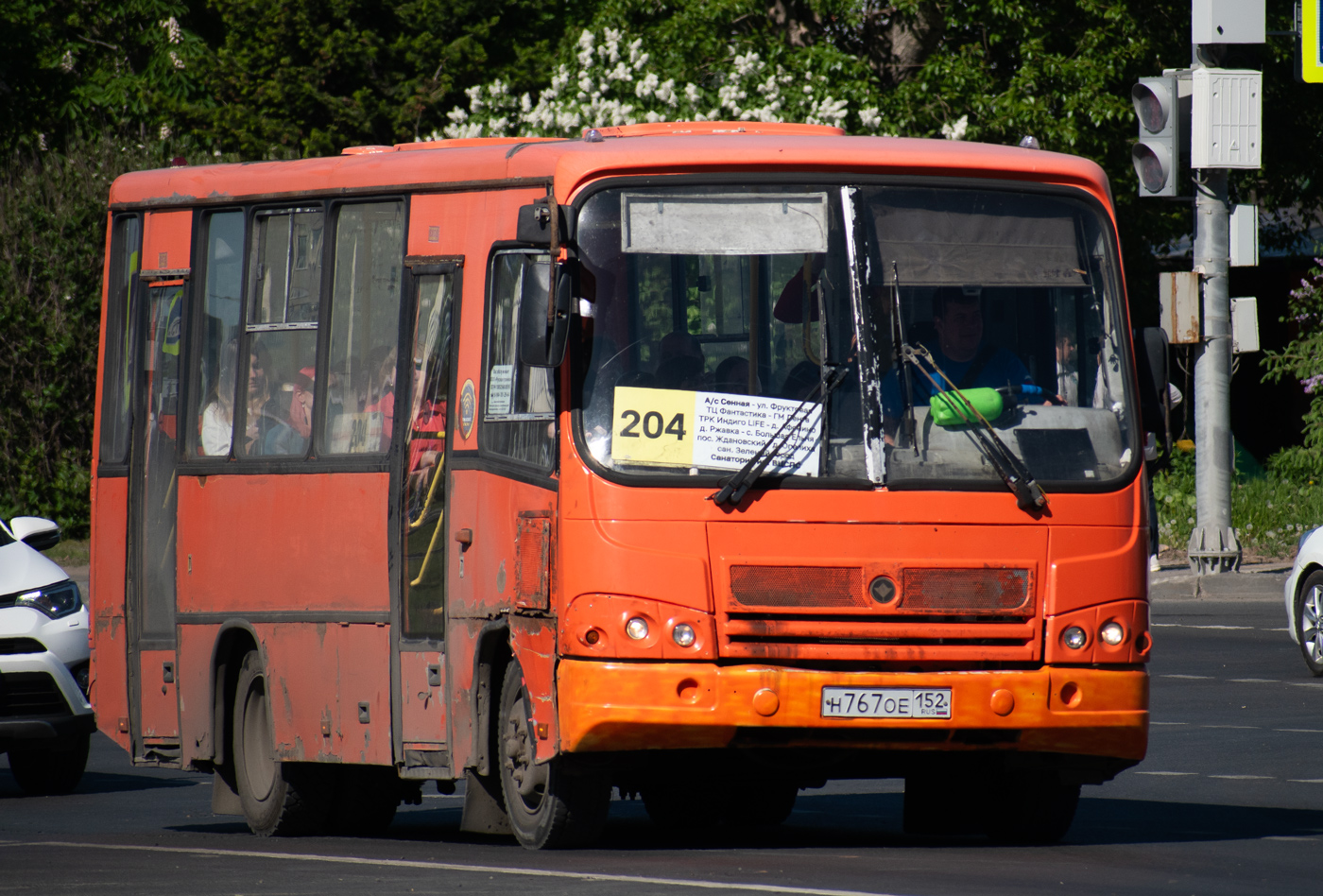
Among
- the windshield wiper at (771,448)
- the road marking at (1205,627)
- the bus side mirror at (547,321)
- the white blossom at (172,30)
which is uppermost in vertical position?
the white blossom at (172,30)

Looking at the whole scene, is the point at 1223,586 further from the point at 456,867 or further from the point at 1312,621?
the point at 456,867

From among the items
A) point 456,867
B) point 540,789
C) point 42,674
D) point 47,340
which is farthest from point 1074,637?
point 47,340

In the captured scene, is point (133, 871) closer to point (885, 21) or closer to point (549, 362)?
point (549, 362)

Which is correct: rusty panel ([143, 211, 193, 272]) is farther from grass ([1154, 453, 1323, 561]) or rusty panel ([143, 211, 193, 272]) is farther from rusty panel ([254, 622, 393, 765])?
grass ([1154, 453, 1323, 561])

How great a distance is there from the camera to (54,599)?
1396 cm

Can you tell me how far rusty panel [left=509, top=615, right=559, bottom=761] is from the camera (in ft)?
29.0

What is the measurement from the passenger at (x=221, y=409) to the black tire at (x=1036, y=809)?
3.97 m

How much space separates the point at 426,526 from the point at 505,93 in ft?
87.7

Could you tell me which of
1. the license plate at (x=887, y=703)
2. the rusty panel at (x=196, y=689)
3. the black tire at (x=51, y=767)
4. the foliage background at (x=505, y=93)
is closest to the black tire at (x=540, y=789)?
the license plate at (x=887, y=703)

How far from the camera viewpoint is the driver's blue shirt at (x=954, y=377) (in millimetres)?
9008

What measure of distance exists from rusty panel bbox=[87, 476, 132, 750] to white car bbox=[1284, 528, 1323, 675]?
8.73 metres

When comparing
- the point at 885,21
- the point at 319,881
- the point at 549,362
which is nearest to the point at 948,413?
the point at 549,362

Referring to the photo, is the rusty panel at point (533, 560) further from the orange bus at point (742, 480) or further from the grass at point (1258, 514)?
the grass at point (1258, 514)

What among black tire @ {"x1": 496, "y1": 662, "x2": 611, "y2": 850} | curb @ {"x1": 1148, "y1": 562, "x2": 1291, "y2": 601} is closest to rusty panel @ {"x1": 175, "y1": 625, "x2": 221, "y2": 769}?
black tire @ {"x1": 496, "y1": 662, "x2": 611, "y2": 850}
